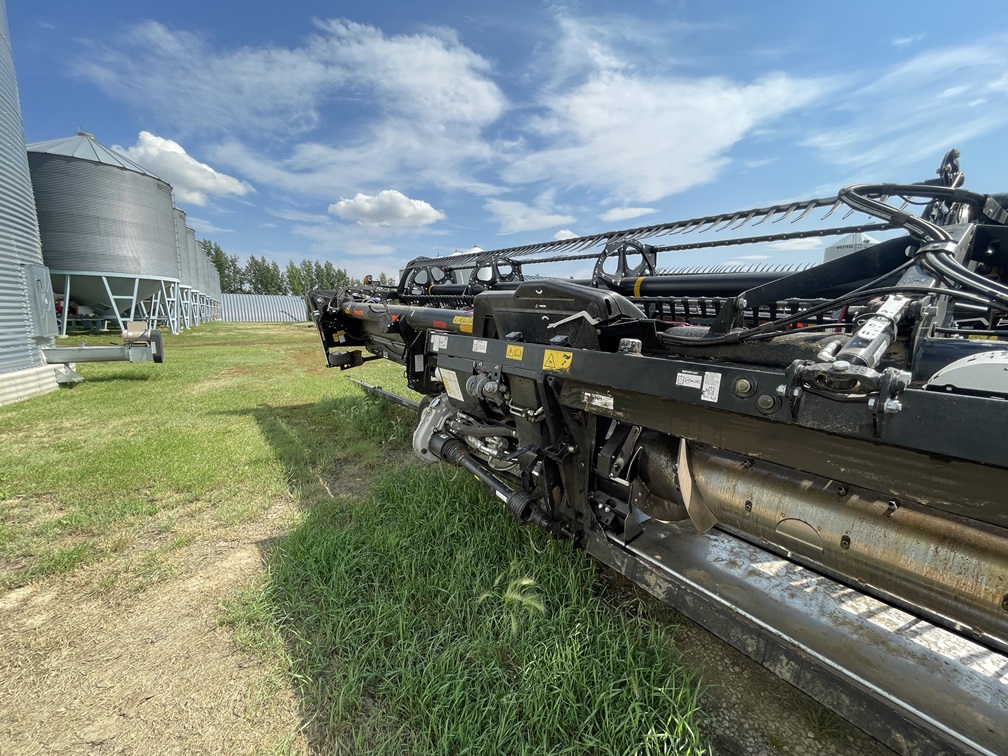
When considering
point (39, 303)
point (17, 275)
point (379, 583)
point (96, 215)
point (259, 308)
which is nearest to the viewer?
point (379, 583)

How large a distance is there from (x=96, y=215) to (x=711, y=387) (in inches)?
1026

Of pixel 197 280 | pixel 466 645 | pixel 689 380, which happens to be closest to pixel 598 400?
pixel 689 380

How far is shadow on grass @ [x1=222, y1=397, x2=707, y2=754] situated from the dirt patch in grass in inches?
5.1

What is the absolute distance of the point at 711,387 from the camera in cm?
156

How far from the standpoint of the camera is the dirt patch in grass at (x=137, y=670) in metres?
1.82

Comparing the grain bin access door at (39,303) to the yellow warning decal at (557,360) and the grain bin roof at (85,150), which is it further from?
the grain bin roof at (85,150)

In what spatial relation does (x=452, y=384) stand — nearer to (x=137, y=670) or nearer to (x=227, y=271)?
(x=137, y=670)

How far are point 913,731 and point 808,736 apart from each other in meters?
0.53

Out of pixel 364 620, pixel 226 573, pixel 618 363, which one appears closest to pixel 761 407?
pixel 618 363

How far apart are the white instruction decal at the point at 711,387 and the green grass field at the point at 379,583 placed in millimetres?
1122

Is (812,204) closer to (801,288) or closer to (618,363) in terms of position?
(801,288)

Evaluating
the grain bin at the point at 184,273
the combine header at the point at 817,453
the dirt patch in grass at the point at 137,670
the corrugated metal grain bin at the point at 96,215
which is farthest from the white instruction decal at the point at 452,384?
the grain bin at the point at 184,273

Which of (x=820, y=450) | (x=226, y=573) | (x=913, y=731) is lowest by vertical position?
(x=226, y=573)

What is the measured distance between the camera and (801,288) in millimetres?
2160
